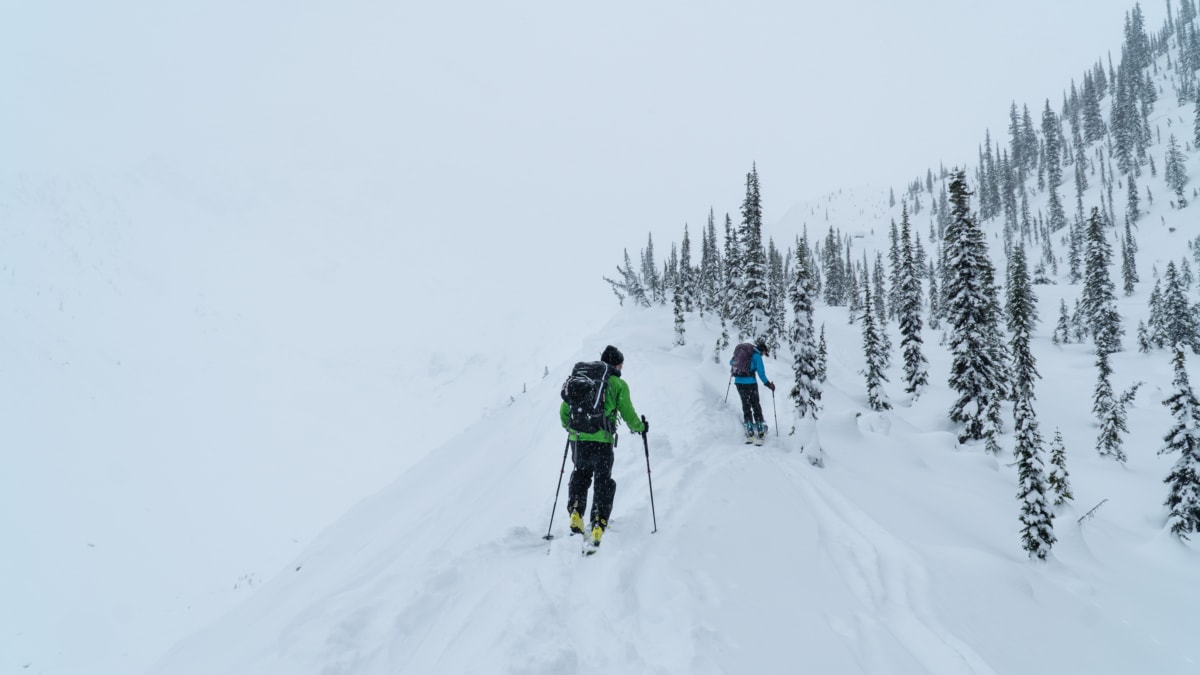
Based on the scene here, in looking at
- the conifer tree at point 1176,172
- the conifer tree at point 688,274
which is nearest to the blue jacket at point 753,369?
the conifer tree at point 688,274

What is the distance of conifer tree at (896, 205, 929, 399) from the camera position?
38.0m

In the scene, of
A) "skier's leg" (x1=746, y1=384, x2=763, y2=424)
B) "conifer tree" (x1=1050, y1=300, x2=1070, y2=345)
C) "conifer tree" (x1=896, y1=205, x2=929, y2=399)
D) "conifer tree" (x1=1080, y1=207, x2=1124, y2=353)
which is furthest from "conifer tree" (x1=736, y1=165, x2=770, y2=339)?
"conifer tree" (x1=1050, y1=300, x2=1070, y2=345)

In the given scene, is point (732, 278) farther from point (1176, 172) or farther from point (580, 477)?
point (1176, 172)

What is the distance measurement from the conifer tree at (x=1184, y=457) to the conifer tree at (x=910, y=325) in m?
22.2

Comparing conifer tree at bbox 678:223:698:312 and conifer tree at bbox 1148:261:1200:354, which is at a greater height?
conifer tree at bbox 678:223:698:312

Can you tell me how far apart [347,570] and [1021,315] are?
43.2 meters

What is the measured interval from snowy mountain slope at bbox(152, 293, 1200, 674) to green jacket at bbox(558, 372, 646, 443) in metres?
1.25

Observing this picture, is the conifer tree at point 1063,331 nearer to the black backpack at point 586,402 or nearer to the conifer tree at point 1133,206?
the conifer tree at point 1133,206

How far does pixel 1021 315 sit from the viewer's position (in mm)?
34969

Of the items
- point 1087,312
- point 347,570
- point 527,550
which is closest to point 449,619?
point 527,550

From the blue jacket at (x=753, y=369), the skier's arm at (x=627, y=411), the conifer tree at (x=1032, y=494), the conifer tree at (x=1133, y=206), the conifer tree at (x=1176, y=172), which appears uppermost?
the conifer tree at (x=1176, y=172)

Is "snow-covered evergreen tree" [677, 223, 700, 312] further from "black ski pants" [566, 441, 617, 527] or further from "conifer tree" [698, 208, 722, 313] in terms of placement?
"black ski pants" [566, 441, 617, 527]

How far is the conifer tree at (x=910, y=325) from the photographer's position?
38.0 metres

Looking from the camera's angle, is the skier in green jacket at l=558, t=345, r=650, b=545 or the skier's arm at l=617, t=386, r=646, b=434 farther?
the skier's arm at l=617, t=386, r=646, b=434
